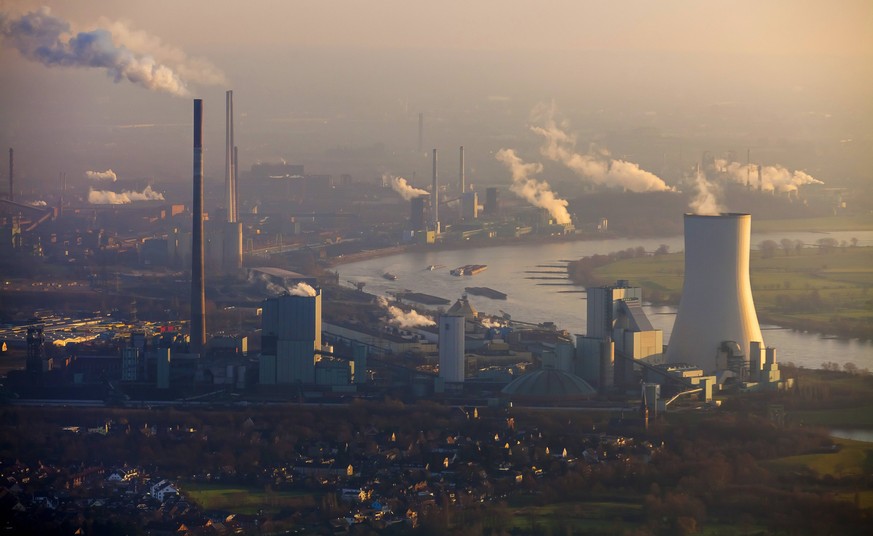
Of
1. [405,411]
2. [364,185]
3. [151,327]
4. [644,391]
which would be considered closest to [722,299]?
[644,391]

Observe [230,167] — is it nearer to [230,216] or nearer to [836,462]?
[230,216]

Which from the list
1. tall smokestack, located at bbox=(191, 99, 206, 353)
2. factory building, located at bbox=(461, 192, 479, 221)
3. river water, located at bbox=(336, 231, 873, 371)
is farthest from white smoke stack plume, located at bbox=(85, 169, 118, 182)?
tall smokestack, located at bbox=(191, 99, 206, 353)

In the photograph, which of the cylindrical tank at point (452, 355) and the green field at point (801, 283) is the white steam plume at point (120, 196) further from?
Answer: the cylindrical tank at point (452, 355)

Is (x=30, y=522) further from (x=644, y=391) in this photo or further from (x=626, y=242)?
(x=626, y=242)

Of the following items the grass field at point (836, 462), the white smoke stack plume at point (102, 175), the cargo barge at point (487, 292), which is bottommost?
the grass field at point (836, 462)

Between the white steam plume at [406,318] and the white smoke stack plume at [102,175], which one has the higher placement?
the white smoke stack plume at [102,175]

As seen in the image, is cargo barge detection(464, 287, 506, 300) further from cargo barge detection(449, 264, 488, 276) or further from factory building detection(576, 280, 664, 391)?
factory building detection(576, 280, 664, 391)

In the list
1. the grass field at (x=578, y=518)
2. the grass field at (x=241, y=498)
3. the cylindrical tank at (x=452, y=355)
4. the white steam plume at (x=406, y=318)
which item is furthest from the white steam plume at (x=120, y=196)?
the grass field at (x=578, y=518)
